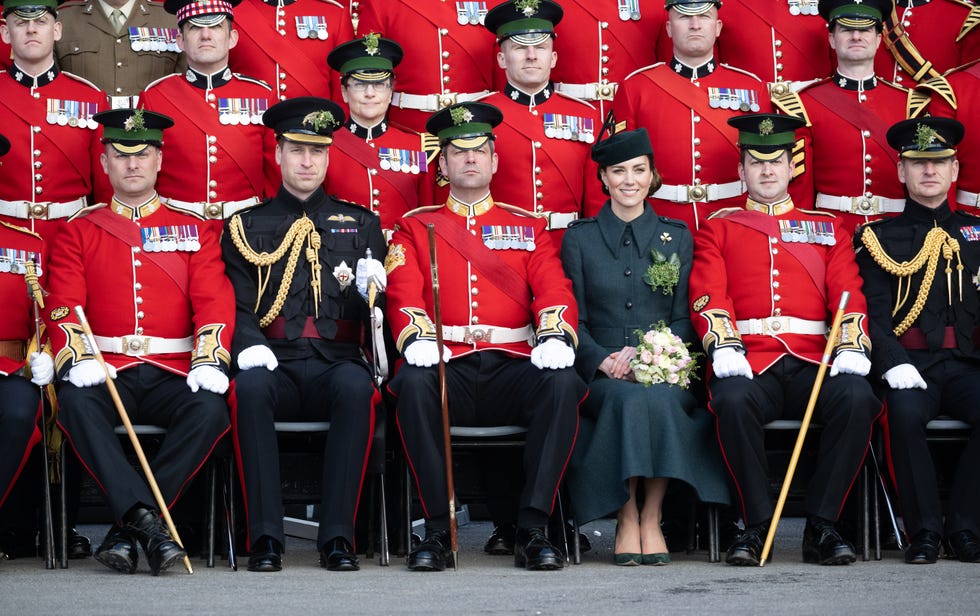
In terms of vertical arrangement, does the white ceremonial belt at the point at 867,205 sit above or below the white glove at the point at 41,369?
above

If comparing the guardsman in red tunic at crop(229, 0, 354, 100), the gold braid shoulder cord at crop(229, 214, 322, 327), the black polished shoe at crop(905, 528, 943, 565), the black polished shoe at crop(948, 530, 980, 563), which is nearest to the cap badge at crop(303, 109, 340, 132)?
the gold braid shoulder cord at crop(229, 214, 322, 327)

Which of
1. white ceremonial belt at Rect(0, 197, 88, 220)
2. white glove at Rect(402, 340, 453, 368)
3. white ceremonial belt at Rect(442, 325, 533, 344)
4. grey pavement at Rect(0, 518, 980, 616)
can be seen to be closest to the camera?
grey pavement at Rect(0, 518, 980, 616)

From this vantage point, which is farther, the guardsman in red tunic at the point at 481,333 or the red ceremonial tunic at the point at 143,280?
the red ceremonial tunic at the point at 143,280

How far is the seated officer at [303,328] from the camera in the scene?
627cm

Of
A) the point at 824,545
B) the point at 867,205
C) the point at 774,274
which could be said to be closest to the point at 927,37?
the point at 867,205

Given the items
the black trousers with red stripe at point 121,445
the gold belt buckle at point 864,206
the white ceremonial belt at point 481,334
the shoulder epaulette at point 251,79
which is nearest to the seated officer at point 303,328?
the black trousers with red stripe at point 121,445

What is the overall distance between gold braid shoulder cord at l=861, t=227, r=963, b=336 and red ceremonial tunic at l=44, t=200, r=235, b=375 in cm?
260

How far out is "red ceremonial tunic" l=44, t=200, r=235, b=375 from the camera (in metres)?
6.61

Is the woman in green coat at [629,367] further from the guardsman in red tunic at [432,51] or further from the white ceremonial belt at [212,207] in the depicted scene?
the white ceremonial belt at [212,207]

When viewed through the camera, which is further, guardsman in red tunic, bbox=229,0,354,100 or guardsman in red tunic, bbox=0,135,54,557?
guardsman in red tunic, bbox=229,0,354,100

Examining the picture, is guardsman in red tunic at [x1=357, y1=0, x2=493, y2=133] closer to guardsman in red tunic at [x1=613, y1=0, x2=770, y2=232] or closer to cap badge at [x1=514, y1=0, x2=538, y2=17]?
cap badge at [x1=514, y1=0, x2=538, y2=17]

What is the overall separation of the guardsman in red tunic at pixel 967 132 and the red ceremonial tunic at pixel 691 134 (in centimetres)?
82

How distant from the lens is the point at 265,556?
617 cm

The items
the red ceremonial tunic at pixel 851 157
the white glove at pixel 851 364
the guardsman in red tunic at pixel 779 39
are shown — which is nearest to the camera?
the white glove at pixel 851 364
